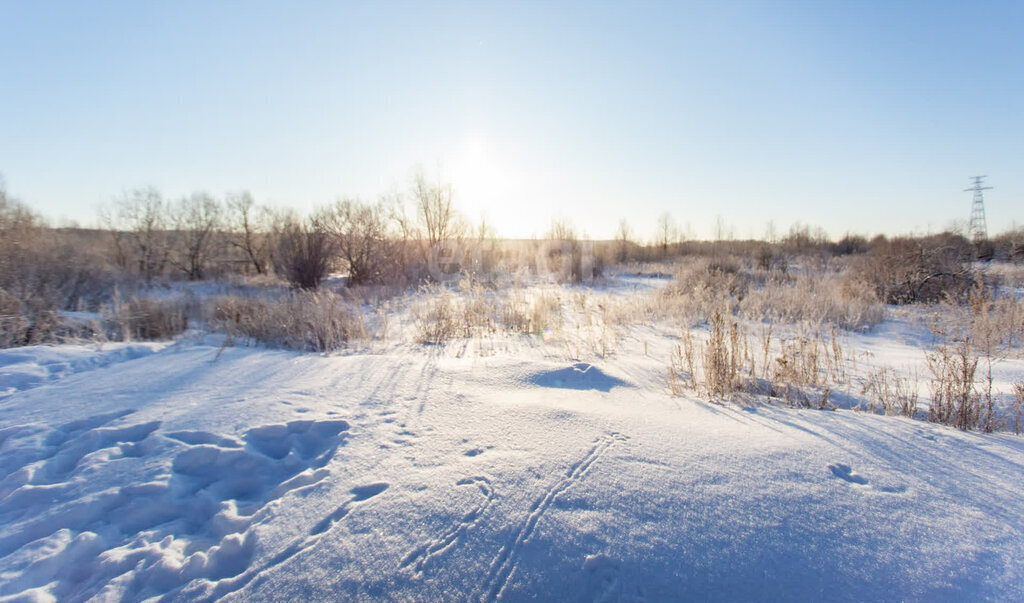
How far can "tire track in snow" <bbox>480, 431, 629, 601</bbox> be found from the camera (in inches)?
51.3

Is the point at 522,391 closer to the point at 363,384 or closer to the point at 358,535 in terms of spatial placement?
the point at 363,384

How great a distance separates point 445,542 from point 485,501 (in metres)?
0.27

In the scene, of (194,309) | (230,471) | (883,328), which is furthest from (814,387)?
(194,309)

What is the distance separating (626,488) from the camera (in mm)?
1787

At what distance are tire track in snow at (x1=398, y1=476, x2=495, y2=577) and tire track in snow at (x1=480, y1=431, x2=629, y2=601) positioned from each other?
189 mm

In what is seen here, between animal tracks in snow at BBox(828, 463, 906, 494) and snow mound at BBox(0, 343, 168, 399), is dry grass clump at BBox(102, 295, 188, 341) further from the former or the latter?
animal tracks in snow at BBox(828, 463, 906, 494)

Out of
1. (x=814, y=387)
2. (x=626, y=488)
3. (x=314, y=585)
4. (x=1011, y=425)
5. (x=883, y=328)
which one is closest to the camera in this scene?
(x=314, y=585)

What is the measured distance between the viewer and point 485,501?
1702 mm

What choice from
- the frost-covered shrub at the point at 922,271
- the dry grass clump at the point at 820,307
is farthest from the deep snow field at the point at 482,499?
the frost-covered shrub at the point at 922,271

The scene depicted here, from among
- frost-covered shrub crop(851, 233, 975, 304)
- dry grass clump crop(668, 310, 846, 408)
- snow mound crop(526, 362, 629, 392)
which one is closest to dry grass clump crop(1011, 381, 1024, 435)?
dry grass clump crop(668, 310, 846, 408)

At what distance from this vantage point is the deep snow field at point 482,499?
1329 millimetres

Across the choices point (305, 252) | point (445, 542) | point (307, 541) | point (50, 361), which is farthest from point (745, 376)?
point (305, 252)

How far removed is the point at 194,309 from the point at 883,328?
54.2ft

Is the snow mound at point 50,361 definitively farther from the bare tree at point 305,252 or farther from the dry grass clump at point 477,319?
the bare tree at point 305,252
